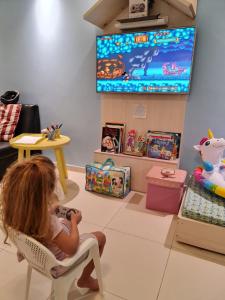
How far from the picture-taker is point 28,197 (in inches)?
33.1

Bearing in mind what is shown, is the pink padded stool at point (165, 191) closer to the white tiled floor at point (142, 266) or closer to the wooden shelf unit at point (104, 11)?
the white tiled floor at point (142, 266)

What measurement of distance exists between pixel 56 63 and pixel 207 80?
1.84 meters

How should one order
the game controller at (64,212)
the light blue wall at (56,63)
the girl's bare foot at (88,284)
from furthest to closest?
the light blue wall at (56,63), the girl's bare foot at (88,284), the game controller at (64,212)

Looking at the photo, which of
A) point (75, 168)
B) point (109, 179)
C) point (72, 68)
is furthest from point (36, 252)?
point (72, 68)

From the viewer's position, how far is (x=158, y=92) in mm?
2236

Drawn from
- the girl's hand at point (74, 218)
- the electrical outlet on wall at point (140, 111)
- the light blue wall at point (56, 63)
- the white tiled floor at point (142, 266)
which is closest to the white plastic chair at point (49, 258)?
the girl's hand at point (74, 218)

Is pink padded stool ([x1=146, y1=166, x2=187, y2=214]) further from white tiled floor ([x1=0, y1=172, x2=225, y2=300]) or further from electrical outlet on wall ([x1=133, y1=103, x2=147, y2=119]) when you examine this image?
electrical outlet on wall ([x1=133, y1=103, x2=147, y2=119])

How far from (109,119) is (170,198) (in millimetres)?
1174

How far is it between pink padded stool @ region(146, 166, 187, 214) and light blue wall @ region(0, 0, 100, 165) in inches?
41.3

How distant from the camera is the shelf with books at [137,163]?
7.62ft

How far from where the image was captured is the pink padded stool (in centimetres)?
203

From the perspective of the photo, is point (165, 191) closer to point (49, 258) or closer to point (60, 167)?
point (60, 167)

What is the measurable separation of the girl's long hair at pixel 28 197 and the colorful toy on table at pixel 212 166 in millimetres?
1472

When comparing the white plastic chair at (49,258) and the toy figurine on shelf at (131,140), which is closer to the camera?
the white plastic chair at (49,258)
